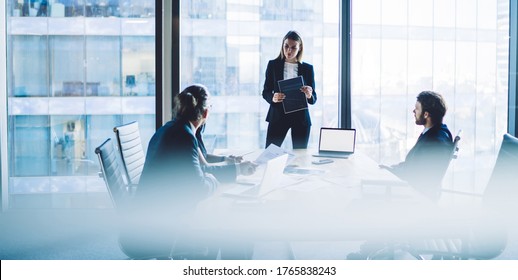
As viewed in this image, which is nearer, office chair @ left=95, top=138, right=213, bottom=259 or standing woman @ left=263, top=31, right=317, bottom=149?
office chair @ left=95, top=138, right=213, bottom=259

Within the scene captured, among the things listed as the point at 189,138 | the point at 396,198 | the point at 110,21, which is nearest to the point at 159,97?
the point at 110,21

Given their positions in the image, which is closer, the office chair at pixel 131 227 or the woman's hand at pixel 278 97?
the office chair at pixel 131 227

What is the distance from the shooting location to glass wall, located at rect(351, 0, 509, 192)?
14.5 ft

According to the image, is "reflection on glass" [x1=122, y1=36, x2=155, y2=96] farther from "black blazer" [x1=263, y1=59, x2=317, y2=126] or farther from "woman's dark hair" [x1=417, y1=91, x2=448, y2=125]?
"woman's dark hair" [x1=417, y1=91, x2=448, y2=125]

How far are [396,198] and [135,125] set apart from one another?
1.74 meters

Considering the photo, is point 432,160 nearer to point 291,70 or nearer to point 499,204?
point 499,204

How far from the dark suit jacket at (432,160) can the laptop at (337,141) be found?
30.4 inches

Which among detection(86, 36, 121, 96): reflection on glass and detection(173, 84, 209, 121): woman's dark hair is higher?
detection(86, 36, 121, 96): reflection on glass

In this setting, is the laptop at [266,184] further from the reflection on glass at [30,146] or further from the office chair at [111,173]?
the reflection on glass at [30,146]

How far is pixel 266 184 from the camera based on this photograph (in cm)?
196

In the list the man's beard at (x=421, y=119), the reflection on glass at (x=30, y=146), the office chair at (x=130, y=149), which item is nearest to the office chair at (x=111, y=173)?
the office chair at (x=130, y=149)

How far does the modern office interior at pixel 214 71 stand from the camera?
4.27m

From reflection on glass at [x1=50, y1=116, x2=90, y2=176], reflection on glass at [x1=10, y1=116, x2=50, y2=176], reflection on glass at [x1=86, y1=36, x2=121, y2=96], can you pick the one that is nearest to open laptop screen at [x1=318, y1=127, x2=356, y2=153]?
reflection on glass at [x1=86, y1=36, x2=121, y2=96]

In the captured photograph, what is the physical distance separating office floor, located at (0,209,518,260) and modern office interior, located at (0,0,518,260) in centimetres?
5
